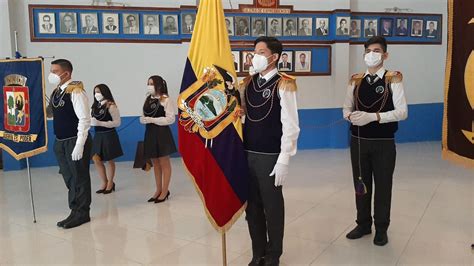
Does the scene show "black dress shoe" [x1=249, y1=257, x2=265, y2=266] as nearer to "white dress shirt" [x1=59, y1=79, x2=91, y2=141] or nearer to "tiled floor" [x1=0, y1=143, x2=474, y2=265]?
"tiled floor" [x1=0, y1=143, x2=474, y2=265]

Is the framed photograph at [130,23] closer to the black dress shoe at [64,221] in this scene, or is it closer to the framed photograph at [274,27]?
the framed photograph at [274,27]

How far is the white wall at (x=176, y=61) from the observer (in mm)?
6719

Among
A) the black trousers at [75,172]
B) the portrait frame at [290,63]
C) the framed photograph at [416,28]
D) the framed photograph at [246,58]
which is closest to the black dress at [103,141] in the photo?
the black trousers at [75,172]

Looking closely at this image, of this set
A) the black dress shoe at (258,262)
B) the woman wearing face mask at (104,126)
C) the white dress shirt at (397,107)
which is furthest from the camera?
the woman wearing face mask at (104,126)

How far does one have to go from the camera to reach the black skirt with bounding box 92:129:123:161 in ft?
16.2

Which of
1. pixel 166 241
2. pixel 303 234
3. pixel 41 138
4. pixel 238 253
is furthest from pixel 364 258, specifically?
pixel 41 138

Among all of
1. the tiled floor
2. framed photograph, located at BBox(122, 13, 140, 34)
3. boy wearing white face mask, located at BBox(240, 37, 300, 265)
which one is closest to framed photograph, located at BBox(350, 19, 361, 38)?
the tiled floor

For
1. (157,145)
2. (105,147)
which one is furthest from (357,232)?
(105,147)

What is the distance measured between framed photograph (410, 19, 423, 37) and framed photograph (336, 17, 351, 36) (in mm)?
1534

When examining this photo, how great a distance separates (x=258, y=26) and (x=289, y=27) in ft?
1.90

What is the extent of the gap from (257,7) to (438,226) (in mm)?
5044

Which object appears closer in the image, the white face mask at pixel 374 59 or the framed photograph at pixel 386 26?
the white face mask at pixel 374 59

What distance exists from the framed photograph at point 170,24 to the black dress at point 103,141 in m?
2.61

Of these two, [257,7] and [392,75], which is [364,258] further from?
[257,7]
